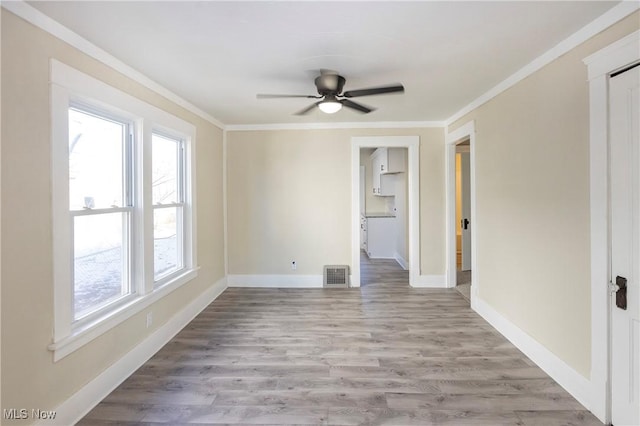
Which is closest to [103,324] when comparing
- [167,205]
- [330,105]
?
[167,205]

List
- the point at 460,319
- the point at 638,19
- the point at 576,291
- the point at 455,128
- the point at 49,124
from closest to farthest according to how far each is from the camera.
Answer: the point at 638,19
the point at 49,124
the point at 576,291
the point at 460,319
the point at 455,128

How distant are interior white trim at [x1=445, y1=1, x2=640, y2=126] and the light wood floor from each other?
95.9 inches

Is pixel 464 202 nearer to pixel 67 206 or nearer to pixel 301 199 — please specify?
pixel 301 199

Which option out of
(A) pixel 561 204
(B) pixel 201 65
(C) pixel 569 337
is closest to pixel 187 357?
(B) pixel 201 65

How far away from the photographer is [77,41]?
207cm

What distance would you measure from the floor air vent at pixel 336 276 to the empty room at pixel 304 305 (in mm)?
769

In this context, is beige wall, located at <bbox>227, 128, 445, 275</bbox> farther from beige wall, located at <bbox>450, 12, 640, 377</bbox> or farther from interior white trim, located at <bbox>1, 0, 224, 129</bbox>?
interior white trim, located at <bbox>1, 0, 224, 129</bbox>

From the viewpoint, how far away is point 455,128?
440 cm

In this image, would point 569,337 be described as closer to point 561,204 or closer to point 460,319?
point 561,204

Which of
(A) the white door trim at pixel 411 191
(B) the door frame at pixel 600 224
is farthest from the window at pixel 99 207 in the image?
(B) the door frame at pixel 600 224

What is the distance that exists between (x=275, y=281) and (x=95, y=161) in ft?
10.4

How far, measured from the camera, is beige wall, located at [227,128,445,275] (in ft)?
15.9

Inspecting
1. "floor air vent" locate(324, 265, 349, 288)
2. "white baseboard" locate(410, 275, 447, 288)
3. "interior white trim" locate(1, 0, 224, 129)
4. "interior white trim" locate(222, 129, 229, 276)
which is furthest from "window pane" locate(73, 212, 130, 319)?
"white baseboard" locate(410, 275, 447, 288)

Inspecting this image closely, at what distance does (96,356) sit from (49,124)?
1572 millimetres
